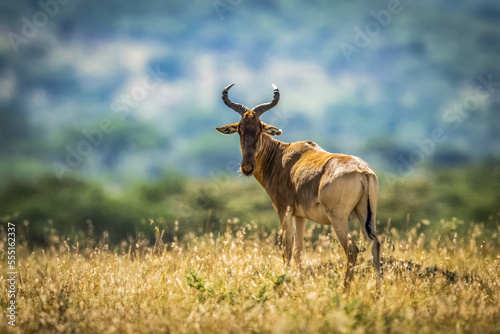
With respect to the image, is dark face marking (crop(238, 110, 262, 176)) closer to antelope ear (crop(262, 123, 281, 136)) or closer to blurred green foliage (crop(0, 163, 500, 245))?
antelope ear (crop(262, 123, 281, 136))

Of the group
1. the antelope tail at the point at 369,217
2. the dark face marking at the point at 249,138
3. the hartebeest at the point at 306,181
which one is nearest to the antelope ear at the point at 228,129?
the hartebeest at the point at 306,181

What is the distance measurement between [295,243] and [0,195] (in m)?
23.6

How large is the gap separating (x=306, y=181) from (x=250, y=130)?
1.88 metres

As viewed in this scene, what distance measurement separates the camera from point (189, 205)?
87.6ft

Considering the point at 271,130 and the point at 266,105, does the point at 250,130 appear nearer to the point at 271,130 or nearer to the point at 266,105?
the point at 271,130

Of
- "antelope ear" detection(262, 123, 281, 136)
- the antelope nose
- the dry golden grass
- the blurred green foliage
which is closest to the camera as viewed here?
the dry golden grass

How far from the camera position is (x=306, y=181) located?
9117mm

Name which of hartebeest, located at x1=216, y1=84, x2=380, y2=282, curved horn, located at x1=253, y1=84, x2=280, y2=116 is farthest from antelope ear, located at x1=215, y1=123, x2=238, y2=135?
curved horn, located at x1=253, y1=84, x2=280, y2=116

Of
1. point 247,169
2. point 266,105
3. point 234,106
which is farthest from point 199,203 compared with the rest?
point 247,169

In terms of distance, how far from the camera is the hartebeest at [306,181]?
8227 mm

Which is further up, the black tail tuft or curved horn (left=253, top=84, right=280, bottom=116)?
curved horn (left=253, top=84, right=280, bottom=116)

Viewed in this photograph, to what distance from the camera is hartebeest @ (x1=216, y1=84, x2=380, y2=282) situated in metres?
8.23

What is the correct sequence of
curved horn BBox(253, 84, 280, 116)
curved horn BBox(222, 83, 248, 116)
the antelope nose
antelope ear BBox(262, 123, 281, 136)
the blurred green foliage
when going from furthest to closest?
the blurred green foliage, curved horn BBox(222, 83, 248, 116), curved horn BBox(253, 84, 280, 116), antelope ear BBox(262, 123, 281, 136), the antelope nose

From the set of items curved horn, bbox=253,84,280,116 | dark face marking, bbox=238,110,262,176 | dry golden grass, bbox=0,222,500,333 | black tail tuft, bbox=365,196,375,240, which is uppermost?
curved horn, bbox=253,84,280,116
